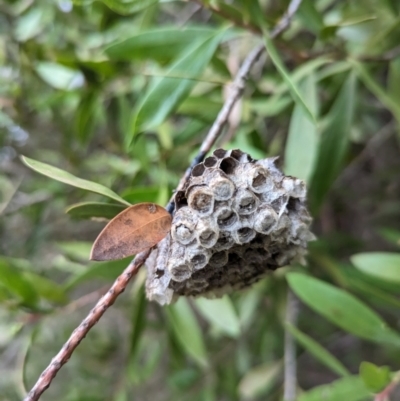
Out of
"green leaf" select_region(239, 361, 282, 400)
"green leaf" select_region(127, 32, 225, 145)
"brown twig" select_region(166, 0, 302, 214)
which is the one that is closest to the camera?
"brown twig" select_region(166, 0, 302, 214)

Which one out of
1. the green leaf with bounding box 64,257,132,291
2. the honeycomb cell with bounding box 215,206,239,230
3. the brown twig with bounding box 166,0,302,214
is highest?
the brown twig with bounding box 166,0,302,214

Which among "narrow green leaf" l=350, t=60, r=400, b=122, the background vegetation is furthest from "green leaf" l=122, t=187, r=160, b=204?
"narrow green leaf" l=350, t=60, r=400, b=122

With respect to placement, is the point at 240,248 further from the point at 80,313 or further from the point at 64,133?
the point at 80,313

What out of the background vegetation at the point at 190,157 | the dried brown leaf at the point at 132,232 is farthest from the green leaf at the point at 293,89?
the dried brown leaf at the point at 132,232

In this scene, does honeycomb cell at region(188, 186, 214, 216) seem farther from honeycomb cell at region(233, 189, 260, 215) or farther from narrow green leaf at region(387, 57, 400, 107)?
narrow green leaf at region(387, 57, 400, 107)

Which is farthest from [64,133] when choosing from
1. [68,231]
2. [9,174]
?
[68,231]

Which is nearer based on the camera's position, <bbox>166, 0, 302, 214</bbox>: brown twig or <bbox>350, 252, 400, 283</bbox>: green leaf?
<bbox>166, 0, 302, 214</bbox>: brown twig

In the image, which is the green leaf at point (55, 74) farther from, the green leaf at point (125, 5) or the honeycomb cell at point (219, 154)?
the honeycomb cell at point (219, 154)
